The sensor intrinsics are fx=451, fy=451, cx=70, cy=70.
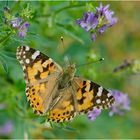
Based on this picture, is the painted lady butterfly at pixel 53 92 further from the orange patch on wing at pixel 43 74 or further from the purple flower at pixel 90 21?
the purple flower at pixel 90 21

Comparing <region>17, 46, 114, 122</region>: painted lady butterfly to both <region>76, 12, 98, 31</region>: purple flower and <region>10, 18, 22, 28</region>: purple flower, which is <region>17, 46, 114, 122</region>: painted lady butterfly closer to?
<region>10, 18, 22, 28</region>: purple flower

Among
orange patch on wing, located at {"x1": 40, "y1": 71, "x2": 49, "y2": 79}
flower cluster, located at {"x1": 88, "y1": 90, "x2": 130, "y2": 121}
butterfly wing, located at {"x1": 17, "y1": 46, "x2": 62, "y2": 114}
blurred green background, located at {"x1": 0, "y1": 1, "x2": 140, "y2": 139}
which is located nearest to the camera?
butterfly wing, located at {"x1": 17, "y1": 46, "x2": 62, "y2": 114}

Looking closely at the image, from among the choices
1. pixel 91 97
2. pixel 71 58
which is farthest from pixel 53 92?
pixel 71 58

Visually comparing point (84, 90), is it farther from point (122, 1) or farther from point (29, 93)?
point (122, 1)

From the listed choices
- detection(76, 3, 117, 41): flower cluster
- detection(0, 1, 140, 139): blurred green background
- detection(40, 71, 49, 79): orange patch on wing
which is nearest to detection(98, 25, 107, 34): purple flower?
detection(76, 3, 117, 41): flower cluster

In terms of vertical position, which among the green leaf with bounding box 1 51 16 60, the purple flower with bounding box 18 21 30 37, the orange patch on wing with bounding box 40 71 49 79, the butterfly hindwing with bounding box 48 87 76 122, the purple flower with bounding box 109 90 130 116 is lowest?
the butterfly hindwing with bounding box 48 87 76 122
